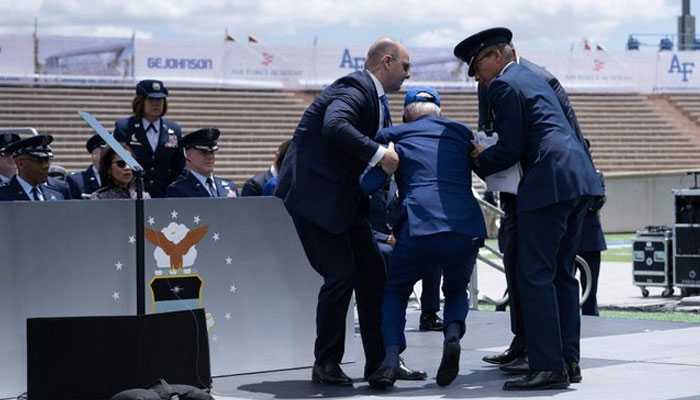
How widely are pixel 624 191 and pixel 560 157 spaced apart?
26347 millimetres

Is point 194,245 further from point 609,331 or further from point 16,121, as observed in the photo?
point 16,121

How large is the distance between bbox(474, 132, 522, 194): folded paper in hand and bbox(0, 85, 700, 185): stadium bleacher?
972 inches

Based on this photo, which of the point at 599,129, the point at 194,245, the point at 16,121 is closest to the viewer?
the point at 194,245

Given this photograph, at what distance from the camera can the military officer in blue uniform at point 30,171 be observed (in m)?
8.79

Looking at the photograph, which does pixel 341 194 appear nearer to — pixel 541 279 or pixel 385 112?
pixel 385 112

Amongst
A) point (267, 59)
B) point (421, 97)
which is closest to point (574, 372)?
point (421, 97)

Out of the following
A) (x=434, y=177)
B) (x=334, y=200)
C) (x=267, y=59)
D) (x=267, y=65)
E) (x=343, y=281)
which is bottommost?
(x=343, y=281)

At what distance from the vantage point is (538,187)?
714 centimetres

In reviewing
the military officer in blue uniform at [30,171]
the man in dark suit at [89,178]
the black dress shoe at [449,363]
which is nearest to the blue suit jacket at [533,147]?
the black dress shoe at [449,363]

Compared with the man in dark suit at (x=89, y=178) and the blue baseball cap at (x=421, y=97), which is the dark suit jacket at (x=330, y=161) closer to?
the blue baseball cap at (x=421, y=97)

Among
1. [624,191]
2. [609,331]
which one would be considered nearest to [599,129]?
[624,191]

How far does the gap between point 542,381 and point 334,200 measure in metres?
1.45

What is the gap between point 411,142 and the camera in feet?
23.9

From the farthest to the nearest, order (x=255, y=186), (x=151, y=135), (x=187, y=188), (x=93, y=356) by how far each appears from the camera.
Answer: (x=255, y=186)
(x=151, y=135)
(x=187, y=188)
(x=93, y=356)
